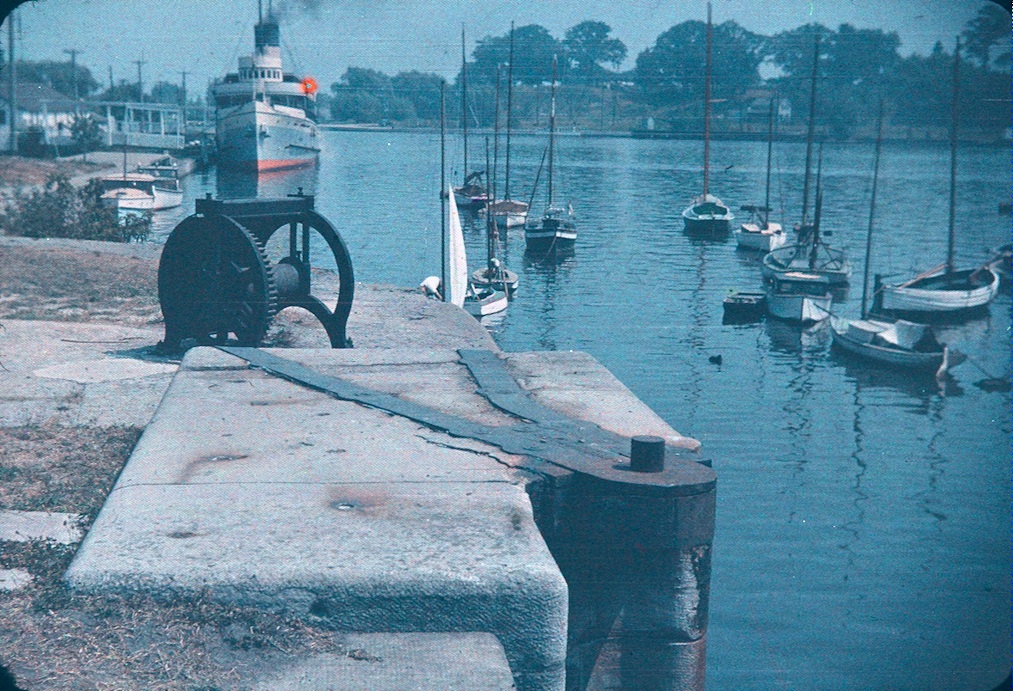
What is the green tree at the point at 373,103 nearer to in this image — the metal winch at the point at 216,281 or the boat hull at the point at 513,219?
the boat hull at the point at 513,219

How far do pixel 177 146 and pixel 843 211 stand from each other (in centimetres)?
4072

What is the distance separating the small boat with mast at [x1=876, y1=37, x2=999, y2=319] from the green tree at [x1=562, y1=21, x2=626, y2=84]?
11.2 m

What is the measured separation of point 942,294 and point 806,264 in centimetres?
842

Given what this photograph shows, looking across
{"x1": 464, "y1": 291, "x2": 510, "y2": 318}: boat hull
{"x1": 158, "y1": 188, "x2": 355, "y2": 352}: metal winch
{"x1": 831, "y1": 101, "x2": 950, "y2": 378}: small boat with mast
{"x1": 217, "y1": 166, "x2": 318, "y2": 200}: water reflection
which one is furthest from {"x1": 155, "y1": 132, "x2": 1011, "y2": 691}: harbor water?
{"x1": 158, "y1": 188, "x2": 355, "y2": 352}: metal winch

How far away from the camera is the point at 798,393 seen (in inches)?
1061

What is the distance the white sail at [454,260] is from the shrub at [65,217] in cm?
732

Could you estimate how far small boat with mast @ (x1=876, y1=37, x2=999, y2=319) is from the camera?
101 feet

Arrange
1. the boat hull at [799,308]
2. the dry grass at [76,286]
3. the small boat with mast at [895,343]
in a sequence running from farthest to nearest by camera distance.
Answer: the boat hull at [799,308], the small boat with mast at [895,343], the dry grass at [76,286]

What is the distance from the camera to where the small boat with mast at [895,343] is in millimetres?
29405

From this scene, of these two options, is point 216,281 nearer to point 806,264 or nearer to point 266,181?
point 806,264


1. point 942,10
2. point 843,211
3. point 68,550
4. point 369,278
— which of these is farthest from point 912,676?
point 843,211

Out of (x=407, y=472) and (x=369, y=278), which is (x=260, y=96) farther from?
(x=407, y=472)

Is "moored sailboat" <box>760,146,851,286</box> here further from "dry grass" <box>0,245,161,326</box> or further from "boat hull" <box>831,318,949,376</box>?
"dry grass" <box>0,245,161,326</box>

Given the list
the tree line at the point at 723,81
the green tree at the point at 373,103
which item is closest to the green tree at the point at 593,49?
the tree line at the point at 723,81
